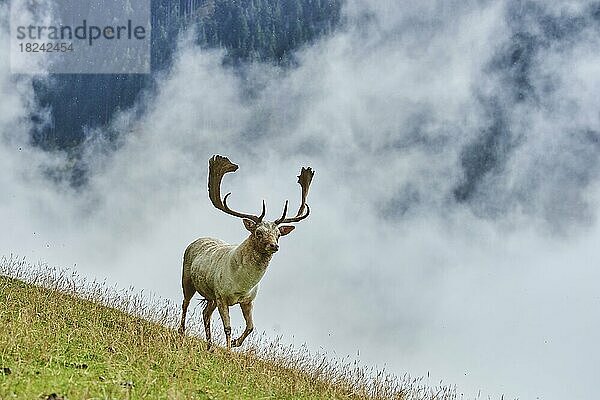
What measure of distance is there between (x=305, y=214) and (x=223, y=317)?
2.26 meters

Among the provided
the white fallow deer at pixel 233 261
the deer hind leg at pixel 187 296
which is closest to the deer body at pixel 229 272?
the white fallow deer at pixel 233 261

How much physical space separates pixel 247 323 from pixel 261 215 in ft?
5.91

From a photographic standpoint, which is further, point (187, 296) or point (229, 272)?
point (187, 296)

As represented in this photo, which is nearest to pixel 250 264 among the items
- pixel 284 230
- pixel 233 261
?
pixel 233 261

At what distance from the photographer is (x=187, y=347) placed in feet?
37.0

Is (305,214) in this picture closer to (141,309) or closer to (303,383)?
(303,383)

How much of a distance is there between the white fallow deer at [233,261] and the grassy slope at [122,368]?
931 millimetres

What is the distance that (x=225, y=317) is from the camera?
1230 cm

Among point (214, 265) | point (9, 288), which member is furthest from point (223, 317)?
point (9, 288)

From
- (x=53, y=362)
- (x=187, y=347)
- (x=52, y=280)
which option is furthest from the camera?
(x=52, y=280)

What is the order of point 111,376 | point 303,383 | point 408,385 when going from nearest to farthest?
1. point 111,376
2. point 303,383
3. point 408,385

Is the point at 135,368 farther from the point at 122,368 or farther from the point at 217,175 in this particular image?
the point at 217,175

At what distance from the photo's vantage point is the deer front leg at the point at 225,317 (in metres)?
12.1

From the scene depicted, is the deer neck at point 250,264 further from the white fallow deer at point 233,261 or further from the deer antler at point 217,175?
the deer antler at point 217,175
